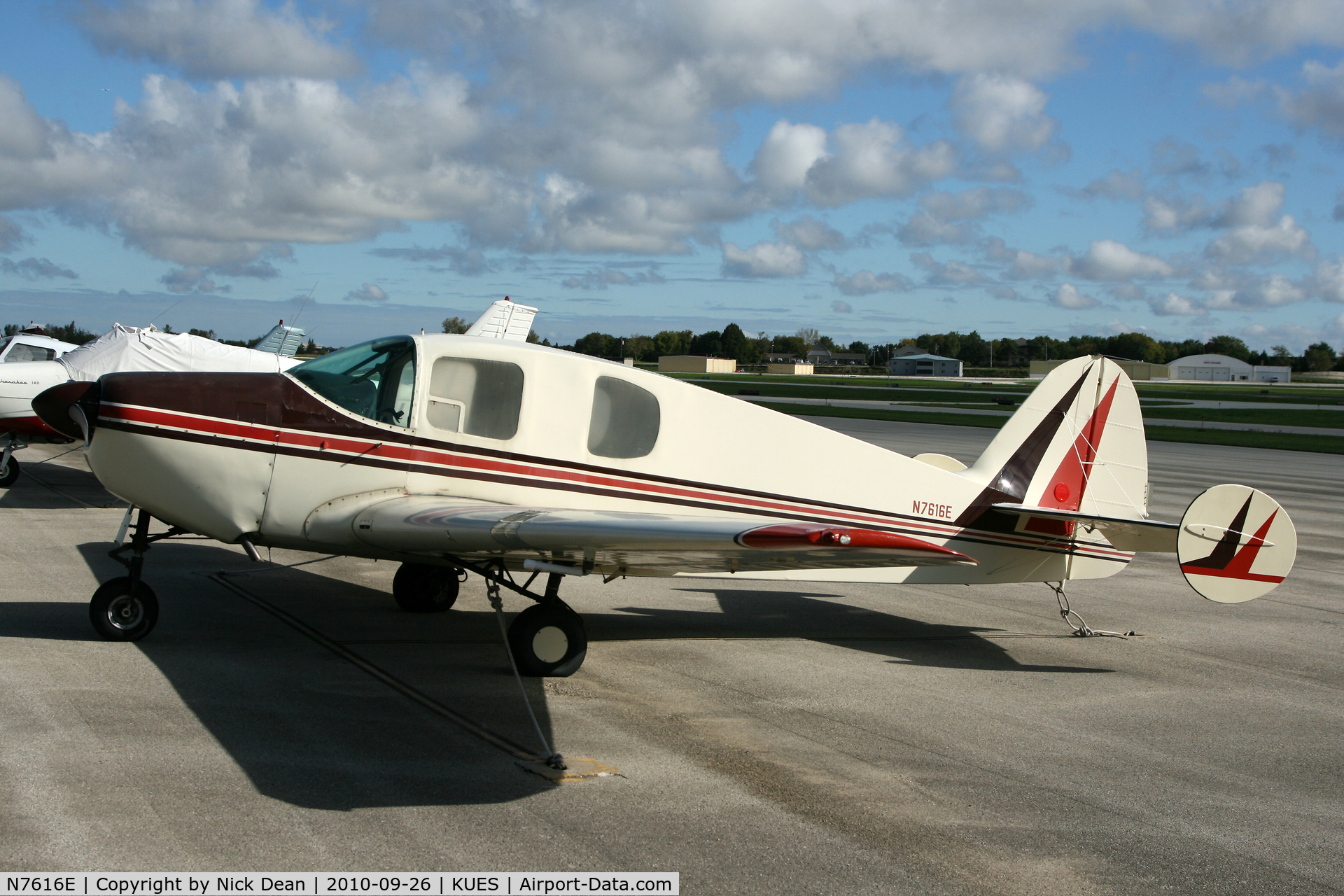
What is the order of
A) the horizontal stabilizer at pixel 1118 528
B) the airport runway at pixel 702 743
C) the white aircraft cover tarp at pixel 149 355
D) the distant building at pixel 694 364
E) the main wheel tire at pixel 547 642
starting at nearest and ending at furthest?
the airport runway at pixel 702 743 → the main wheel tire at pixel 547 642 → the horizontal stabilizer at pixel 1118 528 → the white aircraft cover tarp at pixel 149 355 → the distant building at pixel 694 364

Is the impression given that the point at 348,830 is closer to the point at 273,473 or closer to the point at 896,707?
the point at 273,473

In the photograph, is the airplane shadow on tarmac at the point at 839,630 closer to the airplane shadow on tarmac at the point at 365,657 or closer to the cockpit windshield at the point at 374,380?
the airplane shadow on tarmac at the point at 365,657

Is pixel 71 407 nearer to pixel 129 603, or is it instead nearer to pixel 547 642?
pixel 129 603

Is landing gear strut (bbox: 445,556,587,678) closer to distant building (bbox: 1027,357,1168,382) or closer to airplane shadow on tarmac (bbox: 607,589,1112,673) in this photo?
airplane shadow on tarmac (bbox: 607,589,1112,673)

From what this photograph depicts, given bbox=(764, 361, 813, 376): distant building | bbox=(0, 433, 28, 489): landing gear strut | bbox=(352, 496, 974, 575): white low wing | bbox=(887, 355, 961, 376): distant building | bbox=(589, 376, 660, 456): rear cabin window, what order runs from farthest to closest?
1. bbox=(887, 355, 961, 376): distant building
2. bbox=(764, 361, 813, 376): distant building
3. bbox=(0, 433, 28, 489): landing gear strut
4. bbox=(589, 376, 660, 456): rear cabin window
5. bbox=(352, 496, 974, 575): white low wing

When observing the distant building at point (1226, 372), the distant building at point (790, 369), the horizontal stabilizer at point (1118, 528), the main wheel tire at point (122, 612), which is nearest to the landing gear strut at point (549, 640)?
the main wheel tire at point (122, 612)

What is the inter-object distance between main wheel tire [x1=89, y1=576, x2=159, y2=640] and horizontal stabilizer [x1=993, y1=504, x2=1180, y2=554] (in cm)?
642

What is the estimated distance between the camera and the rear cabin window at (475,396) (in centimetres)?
669

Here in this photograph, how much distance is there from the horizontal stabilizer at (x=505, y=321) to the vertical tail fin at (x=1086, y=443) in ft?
41.0

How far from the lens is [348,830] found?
406 cm

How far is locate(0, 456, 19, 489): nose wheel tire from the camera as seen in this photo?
14883 millimetres

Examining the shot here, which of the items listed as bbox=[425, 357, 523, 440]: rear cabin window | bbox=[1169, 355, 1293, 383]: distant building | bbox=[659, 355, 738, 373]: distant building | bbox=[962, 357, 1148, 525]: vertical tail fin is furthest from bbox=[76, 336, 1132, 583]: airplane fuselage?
bbox=[1169, 355, 1293, 383]: distant building

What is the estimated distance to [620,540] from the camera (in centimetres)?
515

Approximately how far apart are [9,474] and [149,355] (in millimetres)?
2723
